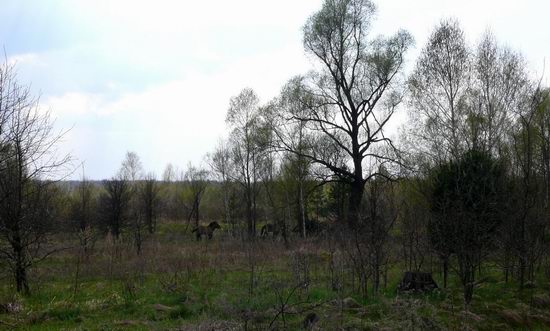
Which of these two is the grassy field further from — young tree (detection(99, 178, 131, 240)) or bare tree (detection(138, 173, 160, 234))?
bare tree (detection(138, 173, 160, 234))

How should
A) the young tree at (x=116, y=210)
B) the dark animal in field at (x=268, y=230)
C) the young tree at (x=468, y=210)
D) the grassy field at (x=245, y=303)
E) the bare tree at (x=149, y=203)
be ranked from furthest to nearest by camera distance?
the bare tree at (x=149, y=203)
the young tree at (x=116, y=210)
the dark animal in field at (x=268, y=230)
the young tree at (x=468, y=210)
the grassy field at (x=245, y=303)

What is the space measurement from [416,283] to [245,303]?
→ 4.40m

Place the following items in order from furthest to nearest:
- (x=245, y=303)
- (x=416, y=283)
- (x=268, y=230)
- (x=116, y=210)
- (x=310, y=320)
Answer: (x=116, y=210), (x=268, y=230), (x=416, y=283), (x=245, y=303), (x=310, y=320)

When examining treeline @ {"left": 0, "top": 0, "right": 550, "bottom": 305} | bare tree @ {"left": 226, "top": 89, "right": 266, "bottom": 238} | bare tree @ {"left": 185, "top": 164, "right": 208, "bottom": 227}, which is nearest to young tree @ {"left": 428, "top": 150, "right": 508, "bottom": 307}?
treeline @ {"left": 0, "top": 0, "right": 550, "bottom": 305}

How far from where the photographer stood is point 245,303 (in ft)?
28.6

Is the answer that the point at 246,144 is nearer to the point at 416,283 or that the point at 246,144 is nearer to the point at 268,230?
the point at 268,230

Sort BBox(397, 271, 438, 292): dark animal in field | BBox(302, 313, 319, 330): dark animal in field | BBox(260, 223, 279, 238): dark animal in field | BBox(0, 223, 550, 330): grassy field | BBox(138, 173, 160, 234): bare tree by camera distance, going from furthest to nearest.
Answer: BBox(138, 173, 160, 234): bare tree < BBox(260, 223, 279, 238): dark animal in field < BBox(397, 271, 438, 292): dark animal in field < BBox(0, 223, 550, 330): grassy field < BBox(302, 313, 319, 330): dark animal in field

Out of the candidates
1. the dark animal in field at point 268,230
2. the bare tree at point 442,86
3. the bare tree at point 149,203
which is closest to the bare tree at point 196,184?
the bare tree at point 149,203

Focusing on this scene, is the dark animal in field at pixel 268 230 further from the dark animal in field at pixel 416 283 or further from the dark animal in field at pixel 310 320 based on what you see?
the dark animal in field at pixel 310 320

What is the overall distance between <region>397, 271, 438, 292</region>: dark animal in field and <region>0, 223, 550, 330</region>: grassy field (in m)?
0.33

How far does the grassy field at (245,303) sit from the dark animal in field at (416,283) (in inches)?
13.2

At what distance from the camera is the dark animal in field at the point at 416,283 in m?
10.9

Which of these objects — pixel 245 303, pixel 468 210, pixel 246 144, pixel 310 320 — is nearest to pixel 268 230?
pixel 246 144

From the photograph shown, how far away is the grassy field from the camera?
778 cm
